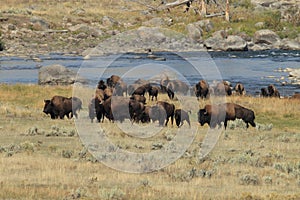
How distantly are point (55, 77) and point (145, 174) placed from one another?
86.4 ft

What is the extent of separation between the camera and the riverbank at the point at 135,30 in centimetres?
6172

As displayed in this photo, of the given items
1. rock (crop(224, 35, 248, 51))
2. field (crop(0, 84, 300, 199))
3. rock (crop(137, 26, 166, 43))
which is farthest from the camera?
rock (crop(137, 26, 166, 43))

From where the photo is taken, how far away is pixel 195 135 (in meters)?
19.9

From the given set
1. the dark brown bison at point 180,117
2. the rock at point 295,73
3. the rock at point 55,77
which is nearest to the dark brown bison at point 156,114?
the dark brown bison at point 180,117

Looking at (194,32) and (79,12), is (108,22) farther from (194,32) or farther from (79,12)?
(194,32)

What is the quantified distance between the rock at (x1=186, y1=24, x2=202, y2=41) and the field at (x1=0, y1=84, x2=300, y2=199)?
43.6 m

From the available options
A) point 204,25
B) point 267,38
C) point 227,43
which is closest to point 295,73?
point 227,43

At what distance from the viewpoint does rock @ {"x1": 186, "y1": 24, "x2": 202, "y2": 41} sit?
2572 inches

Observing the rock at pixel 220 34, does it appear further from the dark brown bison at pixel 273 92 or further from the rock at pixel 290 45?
the dark brown bison at pixel 273 92

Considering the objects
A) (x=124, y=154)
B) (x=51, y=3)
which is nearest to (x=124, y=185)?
(x=124, y=154)

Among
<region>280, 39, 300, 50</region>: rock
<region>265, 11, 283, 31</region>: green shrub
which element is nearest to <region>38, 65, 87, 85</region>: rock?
<region>280, 39, 300, 50</region>: rock

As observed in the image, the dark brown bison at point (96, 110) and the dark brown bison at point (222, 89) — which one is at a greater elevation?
the dark brown bison at point (222, 89)

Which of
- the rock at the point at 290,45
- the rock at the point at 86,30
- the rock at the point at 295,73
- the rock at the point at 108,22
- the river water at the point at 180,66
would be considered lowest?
the rock at the point at 295,73

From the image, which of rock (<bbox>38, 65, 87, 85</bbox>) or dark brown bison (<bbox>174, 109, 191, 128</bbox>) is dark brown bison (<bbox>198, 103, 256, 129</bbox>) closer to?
dark brown bison (<bbox>174, 109, 191, 128</bbox>)
